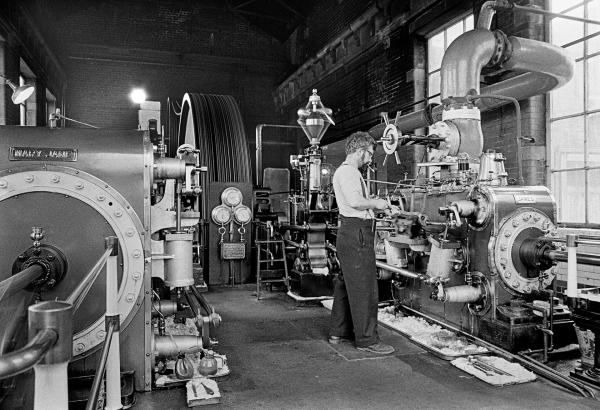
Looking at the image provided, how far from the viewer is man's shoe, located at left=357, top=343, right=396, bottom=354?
323 centimetres

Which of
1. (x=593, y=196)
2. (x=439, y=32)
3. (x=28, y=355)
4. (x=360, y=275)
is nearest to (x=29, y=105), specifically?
(x=439, y=32)

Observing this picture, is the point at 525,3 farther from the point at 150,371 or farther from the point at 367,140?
the point at 150,371

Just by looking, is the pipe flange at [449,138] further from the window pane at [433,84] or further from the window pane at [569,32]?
the window pane at [433,84]

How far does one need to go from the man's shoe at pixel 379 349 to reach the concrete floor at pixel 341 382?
44 mm

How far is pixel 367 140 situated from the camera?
3.46 metres

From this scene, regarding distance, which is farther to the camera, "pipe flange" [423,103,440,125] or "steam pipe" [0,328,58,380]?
"pipe flange" [423,103,440,125]

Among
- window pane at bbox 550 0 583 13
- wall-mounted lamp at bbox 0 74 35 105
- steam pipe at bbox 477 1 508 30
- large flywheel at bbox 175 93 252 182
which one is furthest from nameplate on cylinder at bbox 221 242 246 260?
window pane at bbox 550 0 583 13

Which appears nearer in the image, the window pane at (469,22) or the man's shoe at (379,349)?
the man's shoe at (379,349)

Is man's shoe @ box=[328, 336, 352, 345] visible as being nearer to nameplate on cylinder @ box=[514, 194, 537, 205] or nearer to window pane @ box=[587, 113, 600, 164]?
nameplate on cylinder @ box=[514, 194, 537, 205]

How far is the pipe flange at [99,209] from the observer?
7.51 feet

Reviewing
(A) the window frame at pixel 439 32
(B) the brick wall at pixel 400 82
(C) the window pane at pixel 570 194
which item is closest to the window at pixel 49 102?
(B) the brick wall at pixel 400 82

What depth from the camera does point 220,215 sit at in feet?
20.3

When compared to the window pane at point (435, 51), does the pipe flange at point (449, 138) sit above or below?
below

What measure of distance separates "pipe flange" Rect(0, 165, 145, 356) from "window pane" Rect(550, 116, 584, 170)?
12.9 feet
